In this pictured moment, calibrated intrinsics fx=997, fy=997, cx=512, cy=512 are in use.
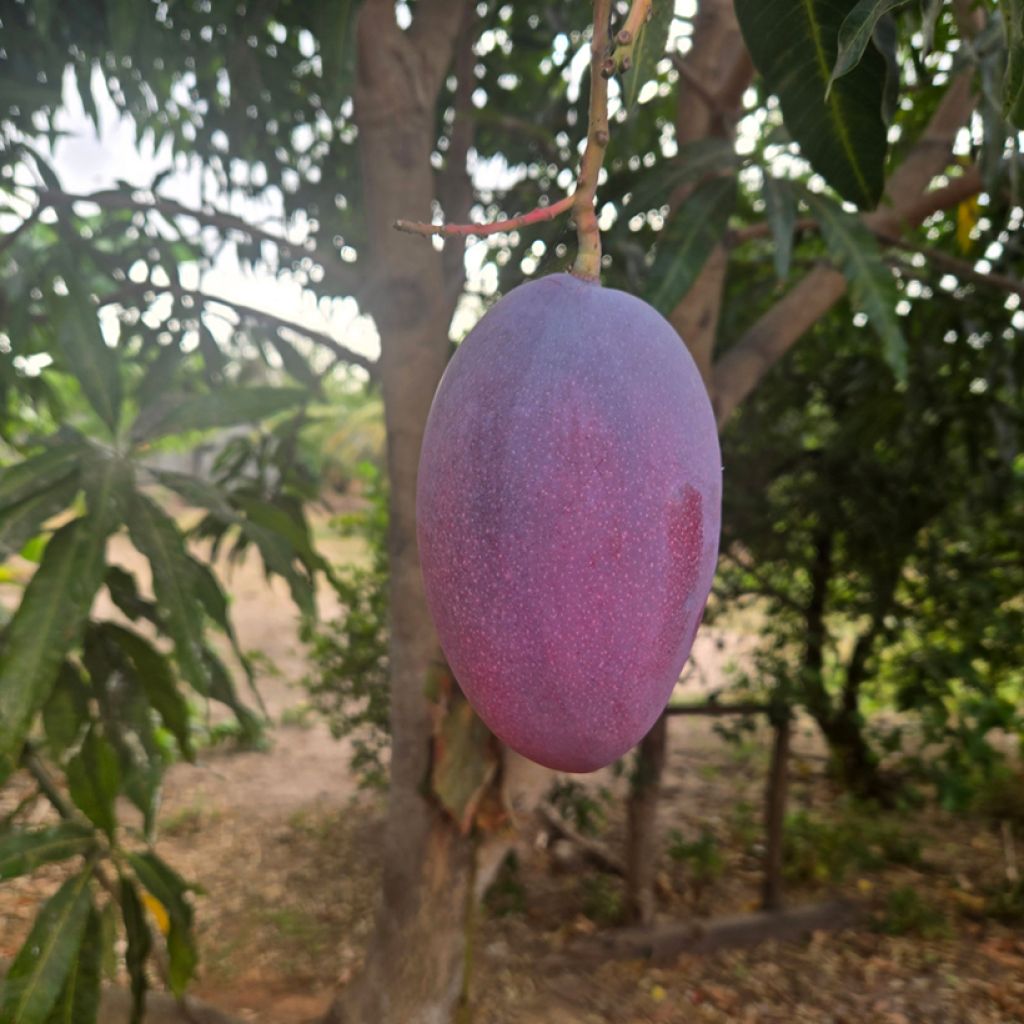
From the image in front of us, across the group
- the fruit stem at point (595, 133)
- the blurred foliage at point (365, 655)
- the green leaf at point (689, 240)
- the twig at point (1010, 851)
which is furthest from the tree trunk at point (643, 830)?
the fruit stem at point (595, 133)

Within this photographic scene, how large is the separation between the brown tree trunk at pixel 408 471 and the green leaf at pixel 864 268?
570 mm

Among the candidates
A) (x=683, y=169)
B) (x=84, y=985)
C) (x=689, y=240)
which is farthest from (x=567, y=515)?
(x=84, y=985)

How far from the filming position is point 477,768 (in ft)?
4.49

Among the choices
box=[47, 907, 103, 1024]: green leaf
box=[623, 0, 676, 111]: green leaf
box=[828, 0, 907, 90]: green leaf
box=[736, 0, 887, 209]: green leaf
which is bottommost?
box=[47, 907, 103, 1024]: green leaf

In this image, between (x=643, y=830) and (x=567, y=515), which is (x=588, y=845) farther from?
(x=567, y=515)

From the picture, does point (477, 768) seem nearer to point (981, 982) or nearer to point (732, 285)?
point (732, 285)

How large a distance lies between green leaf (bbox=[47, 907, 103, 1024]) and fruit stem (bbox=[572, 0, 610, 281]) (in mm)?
1227

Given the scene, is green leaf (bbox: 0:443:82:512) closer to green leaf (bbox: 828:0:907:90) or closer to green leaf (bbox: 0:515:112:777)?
green leaf (bbox: 0:515:112:777)

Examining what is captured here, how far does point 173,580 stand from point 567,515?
88 centimetres

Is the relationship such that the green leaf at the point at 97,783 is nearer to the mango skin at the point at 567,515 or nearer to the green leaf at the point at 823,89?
the mango skin at the point at 567,515

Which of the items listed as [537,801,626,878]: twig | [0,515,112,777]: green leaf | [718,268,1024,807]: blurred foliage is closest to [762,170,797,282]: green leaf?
[0,515,112,777]: green leaf

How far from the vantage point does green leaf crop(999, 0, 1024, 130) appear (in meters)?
0.52

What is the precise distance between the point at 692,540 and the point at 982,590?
2.55 m

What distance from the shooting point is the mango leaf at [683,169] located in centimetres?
111
